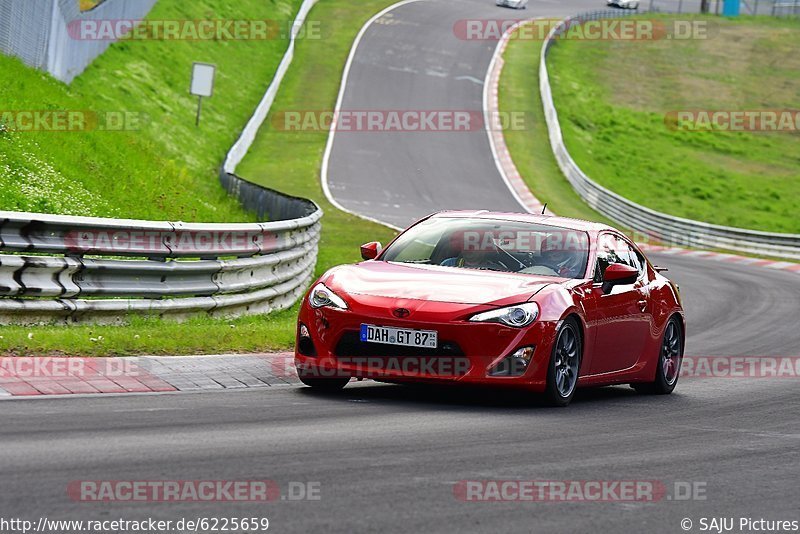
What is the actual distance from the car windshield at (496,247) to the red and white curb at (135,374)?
4.54 feet

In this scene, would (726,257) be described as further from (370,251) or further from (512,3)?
(512,3)

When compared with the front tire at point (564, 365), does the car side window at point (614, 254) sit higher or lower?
higher

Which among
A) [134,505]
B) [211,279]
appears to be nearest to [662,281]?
[211,279]

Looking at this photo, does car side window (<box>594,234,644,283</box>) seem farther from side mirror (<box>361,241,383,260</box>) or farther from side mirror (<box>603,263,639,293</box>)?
side mirror (<box>361,241,383,260</box>)

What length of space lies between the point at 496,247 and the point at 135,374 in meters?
2.89

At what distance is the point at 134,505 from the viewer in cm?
570

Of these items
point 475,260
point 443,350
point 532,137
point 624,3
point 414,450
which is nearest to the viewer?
point 414,450

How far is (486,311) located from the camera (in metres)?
9.49

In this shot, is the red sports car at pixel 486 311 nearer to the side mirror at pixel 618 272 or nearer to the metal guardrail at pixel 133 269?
the side mirror at pixel 618 272

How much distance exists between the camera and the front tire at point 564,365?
9727mm

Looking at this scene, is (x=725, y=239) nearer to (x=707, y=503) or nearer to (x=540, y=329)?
(x=540, y=329)

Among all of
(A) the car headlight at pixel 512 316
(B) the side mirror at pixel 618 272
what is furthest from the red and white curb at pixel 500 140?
(A) the car headlight at pixel 512 316

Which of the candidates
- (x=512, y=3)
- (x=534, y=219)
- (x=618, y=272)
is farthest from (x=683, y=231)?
(x=512, y=3)

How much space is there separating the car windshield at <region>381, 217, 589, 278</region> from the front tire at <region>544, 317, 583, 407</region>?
0.60m
